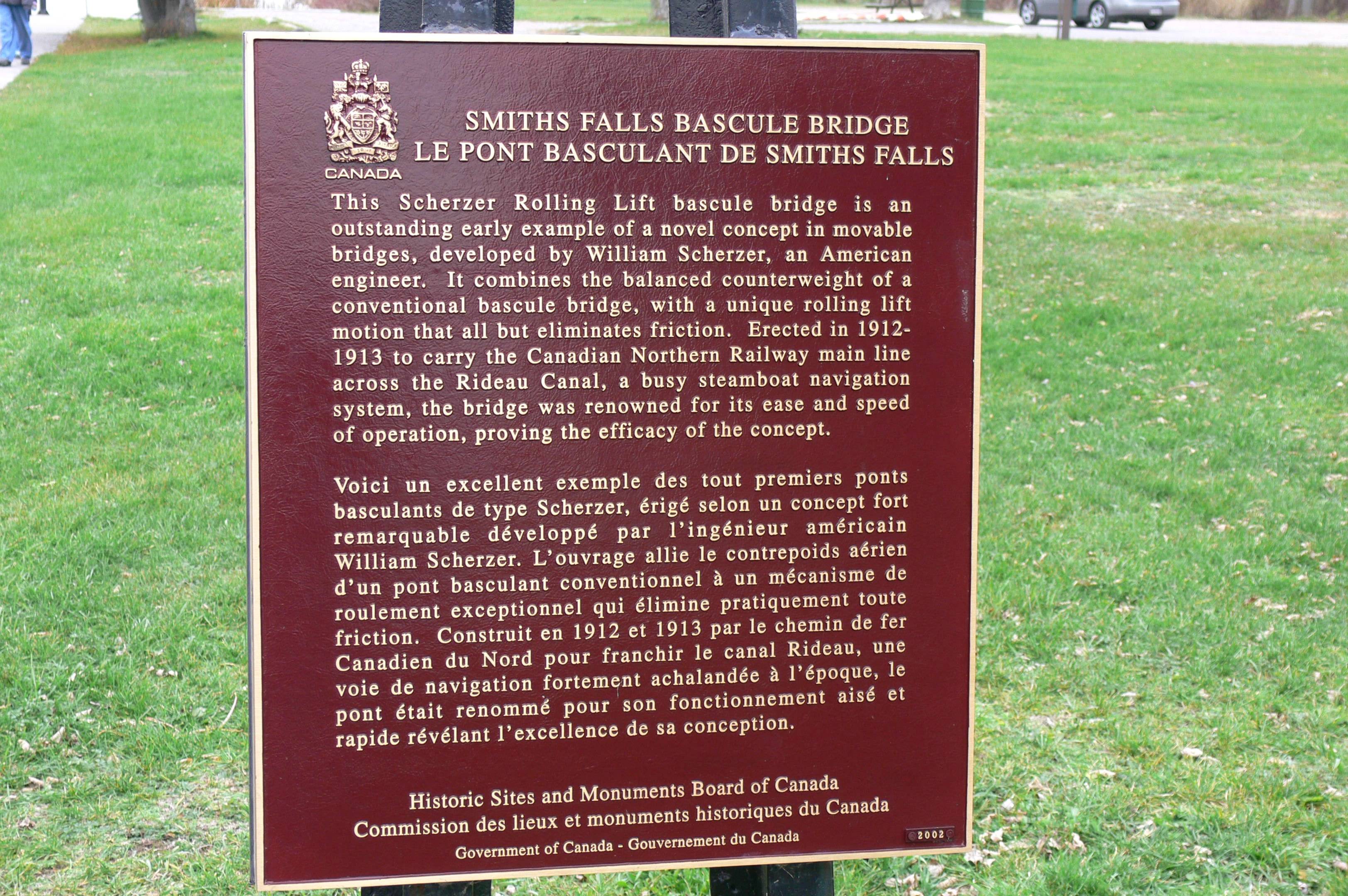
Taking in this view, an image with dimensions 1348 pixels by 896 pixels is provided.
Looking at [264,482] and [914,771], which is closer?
[264,482]

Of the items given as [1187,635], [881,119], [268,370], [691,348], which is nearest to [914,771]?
[691,348]

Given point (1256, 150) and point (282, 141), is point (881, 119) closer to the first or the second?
point (282, 141)

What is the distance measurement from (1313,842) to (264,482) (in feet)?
10.1

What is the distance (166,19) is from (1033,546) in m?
23.8

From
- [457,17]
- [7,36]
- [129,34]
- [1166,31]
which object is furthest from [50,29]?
[457,17]

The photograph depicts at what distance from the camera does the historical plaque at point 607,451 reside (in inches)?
102

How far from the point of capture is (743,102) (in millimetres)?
2676

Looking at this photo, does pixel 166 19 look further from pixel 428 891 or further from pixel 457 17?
pixel 428 891

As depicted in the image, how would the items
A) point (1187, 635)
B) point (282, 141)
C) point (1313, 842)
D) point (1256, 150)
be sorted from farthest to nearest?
point (1256, 150), point (1187, 635), point (1313, 842), point (282, 141)

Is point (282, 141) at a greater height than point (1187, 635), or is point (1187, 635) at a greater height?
point (282, 141)

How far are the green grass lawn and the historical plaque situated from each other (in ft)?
4.02

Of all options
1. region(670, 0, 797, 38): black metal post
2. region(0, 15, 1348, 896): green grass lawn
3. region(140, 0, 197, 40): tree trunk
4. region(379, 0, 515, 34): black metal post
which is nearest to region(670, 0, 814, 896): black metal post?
region(670, 0, 797, 38): black metal post

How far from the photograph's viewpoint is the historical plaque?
2.59m

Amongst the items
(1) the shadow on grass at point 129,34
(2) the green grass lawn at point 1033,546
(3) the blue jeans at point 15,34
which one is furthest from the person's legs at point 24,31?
(2) the green grass lawn at point 1033,546
